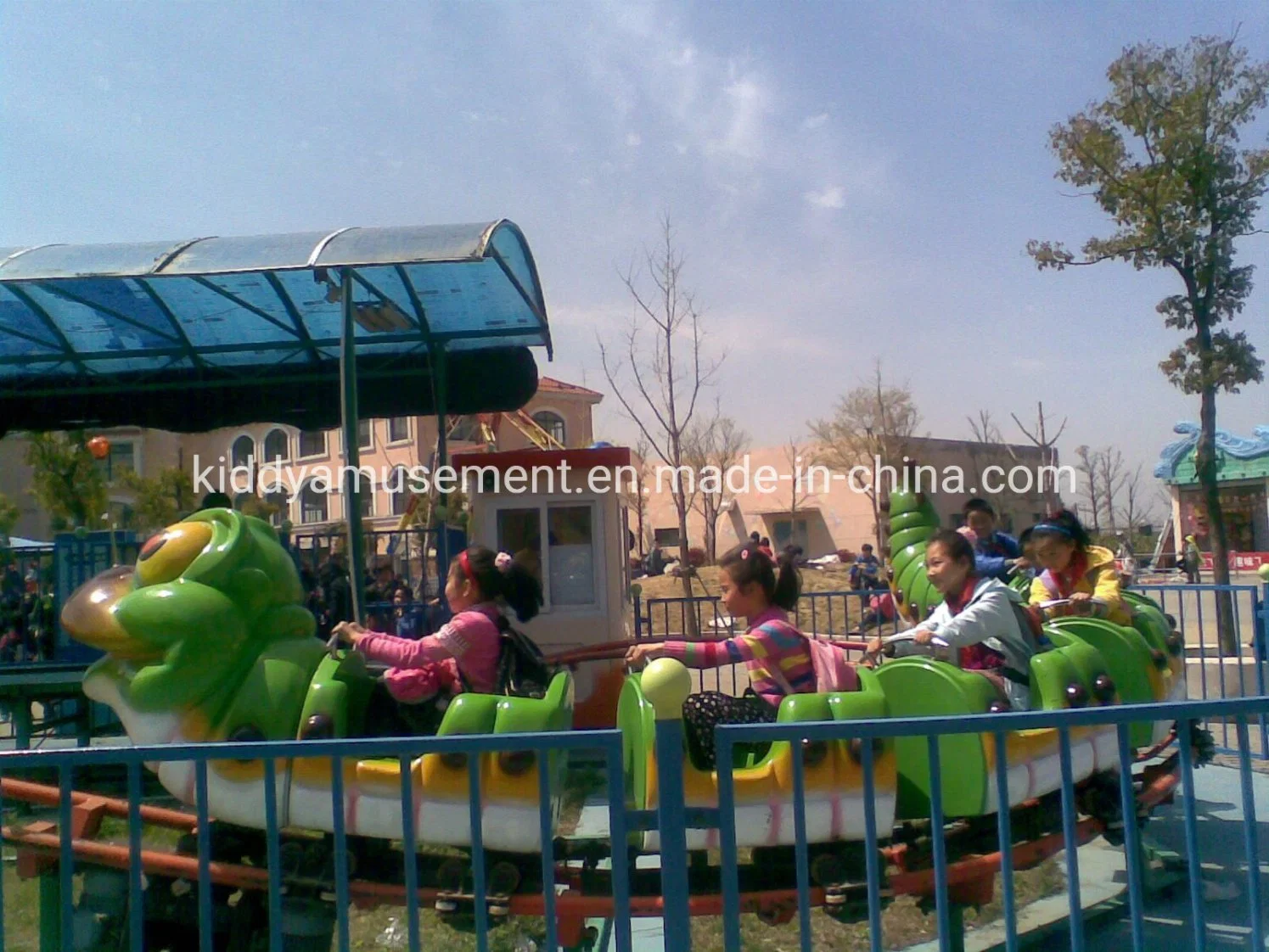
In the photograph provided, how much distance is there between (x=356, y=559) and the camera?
5.66 m

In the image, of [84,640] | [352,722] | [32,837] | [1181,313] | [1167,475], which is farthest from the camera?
[1167,475]

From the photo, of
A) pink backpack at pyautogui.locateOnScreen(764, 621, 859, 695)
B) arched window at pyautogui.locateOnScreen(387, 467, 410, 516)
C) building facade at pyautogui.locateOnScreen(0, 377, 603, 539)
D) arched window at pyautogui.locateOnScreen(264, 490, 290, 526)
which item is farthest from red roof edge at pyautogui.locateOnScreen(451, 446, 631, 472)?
arched window at pyautogui.locateOnScreen(264, 490, 290, 526)

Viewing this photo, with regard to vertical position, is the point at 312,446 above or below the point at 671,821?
above

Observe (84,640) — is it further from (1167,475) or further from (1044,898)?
(1167,475)

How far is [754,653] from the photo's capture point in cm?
336

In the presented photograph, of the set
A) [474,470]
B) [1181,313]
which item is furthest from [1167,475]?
[474,470]

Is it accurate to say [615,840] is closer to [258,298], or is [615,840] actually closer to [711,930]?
[711,930]

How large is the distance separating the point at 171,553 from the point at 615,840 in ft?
6.91

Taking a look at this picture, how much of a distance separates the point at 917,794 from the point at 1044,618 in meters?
1.92

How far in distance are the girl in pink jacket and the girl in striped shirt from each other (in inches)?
25.4

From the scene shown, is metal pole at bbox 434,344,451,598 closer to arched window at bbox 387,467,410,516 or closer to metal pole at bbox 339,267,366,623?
metal pole at bbox 339,267,366,623

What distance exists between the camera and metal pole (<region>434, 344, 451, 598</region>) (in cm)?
679

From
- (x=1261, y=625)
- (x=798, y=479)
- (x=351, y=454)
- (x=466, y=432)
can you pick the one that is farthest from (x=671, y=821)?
(x=798, y=479)

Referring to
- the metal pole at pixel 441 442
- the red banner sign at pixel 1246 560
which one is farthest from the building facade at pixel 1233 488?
the metal pole at pixel 441 442
